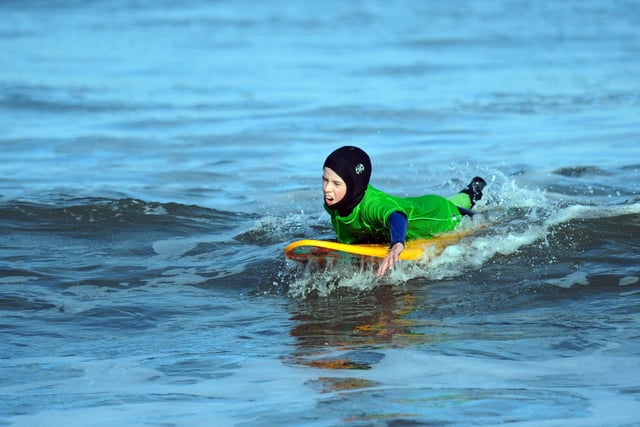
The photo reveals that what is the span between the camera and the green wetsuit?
741 centimetres

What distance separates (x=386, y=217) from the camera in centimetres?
725

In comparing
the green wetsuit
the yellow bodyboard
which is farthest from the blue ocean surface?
the green wetsuit

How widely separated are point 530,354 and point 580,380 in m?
0.47

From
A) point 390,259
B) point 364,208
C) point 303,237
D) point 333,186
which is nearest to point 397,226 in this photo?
point 390,259

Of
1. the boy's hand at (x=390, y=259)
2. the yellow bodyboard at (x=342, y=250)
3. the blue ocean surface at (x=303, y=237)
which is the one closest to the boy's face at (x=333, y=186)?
the yellow bodyboard at (x=342, y=250)

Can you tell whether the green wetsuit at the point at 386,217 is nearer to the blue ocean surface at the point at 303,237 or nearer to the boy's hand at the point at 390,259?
the blue ocean surface at the point at 303,237

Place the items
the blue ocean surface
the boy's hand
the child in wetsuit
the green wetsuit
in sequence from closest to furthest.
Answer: the blue ocean surface < the boy's hand < the child in wetsuit < the green wetsuit

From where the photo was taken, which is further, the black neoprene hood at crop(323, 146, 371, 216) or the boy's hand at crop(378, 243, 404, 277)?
the black neoprene hood at crop(323, 146, 371, 216)

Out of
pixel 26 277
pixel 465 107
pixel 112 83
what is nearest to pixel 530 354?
pixel 26 277

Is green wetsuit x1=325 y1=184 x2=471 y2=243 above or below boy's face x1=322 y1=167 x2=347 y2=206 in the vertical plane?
below

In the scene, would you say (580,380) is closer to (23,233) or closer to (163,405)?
(163,405)

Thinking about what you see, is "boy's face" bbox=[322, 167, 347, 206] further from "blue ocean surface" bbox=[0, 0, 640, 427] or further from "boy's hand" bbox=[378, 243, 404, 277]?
"boy's hand" bbox=[378, 243, 404, 277]

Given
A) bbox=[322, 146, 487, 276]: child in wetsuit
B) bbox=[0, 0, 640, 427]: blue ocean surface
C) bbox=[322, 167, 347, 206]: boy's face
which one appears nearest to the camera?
bbox=[0, 0, 640, 427]: blue ocean surface

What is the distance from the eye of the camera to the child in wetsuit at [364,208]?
282 inches
